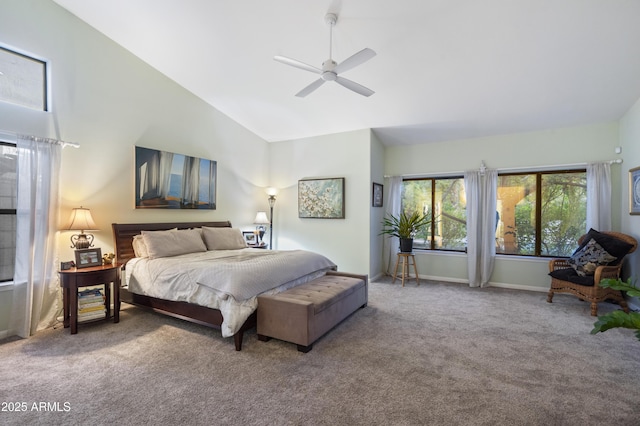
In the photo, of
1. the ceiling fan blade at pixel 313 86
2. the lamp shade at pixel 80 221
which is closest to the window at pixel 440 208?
the ceiling fan blade at pixel 313 86

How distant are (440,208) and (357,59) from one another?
3.99 meters

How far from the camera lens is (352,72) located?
3.99m

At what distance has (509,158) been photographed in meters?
5.34

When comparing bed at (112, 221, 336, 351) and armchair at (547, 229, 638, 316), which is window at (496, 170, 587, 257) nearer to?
armchair at (547, 229, 638, 316)

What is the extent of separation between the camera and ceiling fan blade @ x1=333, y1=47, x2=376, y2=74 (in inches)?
108

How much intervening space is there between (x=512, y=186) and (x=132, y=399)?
5.99 meters

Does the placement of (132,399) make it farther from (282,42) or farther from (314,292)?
(282,42)

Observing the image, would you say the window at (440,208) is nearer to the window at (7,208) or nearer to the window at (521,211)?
the window at (521,211)

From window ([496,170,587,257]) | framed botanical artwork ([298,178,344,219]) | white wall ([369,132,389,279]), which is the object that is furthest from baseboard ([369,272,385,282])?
window ([496,170,587,257])

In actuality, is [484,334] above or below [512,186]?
below

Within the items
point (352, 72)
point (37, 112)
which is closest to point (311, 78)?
point (352, 72)

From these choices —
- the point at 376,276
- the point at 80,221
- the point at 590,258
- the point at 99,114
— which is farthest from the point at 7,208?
the point at 590,258

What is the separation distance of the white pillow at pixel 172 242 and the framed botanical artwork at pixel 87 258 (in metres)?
0.53

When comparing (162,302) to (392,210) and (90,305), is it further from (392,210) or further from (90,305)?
(392,210)
